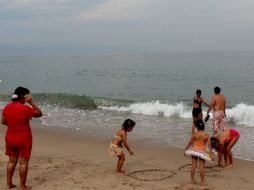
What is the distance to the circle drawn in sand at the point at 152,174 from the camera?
8.19 m

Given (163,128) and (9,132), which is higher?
(9,132)

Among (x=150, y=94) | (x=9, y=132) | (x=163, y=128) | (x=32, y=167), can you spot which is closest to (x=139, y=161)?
(x=32, y=167)

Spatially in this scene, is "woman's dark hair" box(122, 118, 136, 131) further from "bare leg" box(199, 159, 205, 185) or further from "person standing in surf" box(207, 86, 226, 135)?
"person standing in surf" box(207, 86, 226, 135)

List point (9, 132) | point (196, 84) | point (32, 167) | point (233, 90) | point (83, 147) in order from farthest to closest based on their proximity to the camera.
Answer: point (196, 84)
point (233, 90)
point (83, 147)
point (32, 167)
point (9, 132)

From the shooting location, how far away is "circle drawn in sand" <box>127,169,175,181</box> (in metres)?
8.19

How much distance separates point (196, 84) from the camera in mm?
39531

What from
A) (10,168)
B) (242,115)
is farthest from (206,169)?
(242,115)

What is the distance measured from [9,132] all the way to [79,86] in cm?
3723

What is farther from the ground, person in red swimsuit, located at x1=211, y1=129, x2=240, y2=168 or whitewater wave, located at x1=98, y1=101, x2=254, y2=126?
person in red swimsuit, located at x1=211, y1=129, x2=240, y2=168

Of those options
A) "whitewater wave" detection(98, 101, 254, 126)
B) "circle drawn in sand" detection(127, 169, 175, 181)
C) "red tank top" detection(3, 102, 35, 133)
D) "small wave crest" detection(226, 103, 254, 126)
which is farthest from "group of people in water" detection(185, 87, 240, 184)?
"whitewater wave" detection(98, 101, 254, 126)

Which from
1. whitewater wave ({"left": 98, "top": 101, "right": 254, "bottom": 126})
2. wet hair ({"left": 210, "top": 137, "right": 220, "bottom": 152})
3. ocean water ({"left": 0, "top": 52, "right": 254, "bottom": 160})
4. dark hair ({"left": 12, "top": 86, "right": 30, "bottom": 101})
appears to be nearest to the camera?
dark hair ({"left": 12, "top": 86, "right": 30, "bottom": 101})

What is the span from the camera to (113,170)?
8898 mm

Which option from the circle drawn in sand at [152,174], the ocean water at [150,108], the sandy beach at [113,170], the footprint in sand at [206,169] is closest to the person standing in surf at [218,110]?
the ocean water at [150,108]

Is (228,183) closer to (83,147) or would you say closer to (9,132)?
(9,132)
